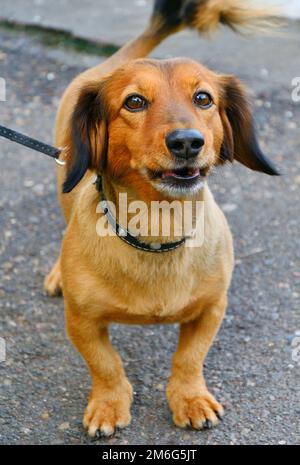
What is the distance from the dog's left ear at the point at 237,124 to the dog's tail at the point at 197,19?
65cm

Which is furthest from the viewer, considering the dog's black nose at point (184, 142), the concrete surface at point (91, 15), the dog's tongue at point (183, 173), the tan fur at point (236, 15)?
the concrete surface at point (91, 15)

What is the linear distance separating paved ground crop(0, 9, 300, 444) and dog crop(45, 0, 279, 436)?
13 centimetres

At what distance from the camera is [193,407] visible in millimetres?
2906

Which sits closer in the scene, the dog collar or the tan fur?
the dog collar

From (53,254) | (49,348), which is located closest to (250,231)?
(53,254)

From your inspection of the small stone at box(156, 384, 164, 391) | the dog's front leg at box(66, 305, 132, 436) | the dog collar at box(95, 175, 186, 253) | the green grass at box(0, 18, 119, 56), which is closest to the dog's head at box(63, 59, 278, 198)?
the dog collar at box(95, 175, 186, 253)

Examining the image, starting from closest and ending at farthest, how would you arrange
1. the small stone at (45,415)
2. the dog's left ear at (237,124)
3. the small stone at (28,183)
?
the dog's left ear at (237,124) → the small stone at (45,415) → the small stone at (28,183)

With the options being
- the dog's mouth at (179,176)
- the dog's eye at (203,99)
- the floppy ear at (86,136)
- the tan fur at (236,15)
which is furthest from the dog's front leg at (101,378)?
the tan fur at (236,15)

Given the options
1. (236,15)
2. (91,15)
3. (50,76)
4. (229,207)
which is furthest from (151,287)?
(91,15)

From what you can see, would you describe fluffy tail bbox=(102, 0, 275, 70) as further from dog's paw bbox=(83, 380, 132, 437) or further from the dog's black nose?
dog's paw bbox=(83, 380, 132, 437)

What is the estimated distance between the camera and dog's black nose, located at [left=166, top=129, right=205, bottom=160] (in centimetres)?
227

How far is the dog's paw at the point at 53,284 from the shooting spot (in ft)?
11.8

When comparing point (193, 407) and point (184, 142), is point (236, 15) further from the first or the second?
point (193, 407)

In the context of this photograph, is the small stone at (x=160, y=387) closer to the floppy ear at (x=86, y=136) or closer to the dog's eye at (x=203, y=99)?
the floppy ear at (x=86, y=136)
